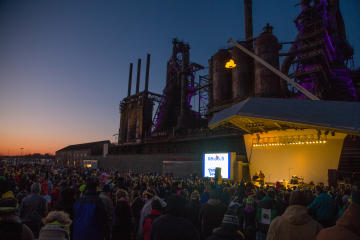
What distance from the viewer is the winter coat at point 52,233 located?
10.1ft

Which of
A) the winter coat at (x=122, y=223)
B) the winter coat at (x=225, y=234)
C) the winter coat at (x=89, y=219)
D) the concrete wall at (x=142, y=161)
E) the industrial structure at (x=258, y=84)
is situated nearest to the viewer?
the winter coat at (x=225, y=234)

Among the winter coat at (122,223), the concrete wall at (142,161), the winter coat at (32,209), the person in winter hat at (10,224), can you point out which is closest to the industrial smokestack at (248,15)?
the concrete wall at (142,161)

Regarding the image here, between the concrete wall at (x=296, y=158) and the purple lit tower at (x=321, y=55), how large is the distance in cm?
1303

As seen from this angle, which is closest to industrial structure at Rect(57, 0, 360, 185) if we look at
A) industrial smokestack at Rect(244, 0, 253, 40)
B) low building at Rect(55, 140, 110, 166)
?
industrial smokestack at Rect(244, 0, 253, 40)

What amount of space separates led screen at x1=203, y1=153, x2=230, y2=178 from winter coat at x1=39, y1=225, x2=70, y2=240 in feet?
60.2

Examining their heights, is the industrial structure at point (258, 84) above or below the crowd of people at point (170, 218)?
above

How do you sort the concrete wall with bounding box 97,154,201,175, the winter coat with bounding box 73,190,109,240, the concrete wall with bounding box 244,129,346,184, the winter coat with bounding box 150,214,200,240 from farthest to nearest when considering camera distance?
the concrete wall with bounding box 97,154,201,175 < the concrete wall with bounding box 244,129,346,184 < the winter coat with bounding box 73,190,109,240 < the winter coat with bounding box 150,214,200,240

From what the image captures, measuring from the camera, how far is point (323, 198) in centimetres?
584

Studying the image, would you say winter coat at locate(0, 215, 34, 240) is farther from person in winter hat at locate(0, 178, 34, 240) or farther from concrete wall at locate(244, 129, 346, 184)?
concrete wall at locate(244, 129, 346, 184)

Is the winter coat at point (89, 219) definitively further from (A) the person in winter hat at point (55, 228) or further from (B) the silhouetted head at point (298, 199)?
(B) the silhouetted head at point (298, 199)

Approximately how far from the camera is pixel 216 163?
21.3 metres

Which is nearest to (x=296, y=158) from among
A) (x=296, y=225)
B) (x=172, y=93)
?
(x=296, y=225)

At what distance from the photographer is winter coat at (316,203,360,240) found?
230 cm

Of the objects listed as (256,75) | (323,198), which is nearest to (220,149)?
(256,75)
